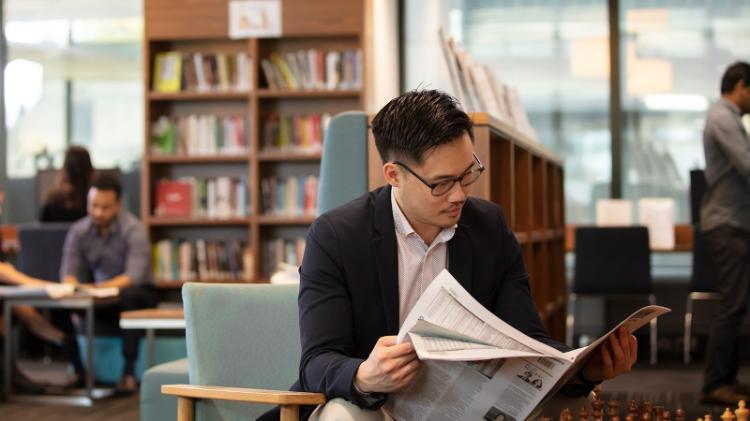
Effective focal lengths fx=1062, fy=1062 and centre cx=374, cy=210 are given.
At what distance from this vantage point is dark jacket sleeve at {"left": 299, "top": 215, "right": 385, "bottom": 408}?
186 centimetres

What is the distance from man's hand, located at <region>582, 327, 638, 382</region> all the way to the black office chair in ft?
14.0

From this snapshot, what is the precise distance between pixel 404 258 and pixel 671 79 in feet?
18.0

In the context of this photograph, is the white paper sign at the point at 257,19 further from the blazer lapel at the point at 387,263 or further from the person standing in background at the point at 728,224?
the blazer lapel at the point at 387,263

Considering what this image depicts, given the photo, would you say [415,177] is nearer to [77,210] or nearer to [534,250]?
[534,250]

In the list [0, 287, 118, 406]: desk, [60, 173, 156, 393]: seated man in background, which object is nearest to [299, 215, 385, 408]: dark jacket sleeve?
[0, 287, 118, 406]: desk

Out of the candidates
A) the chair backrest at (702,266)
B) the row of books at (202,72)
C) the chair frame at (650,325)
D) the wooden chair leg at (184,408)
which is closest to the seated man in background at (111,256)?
the row of books at (202,72)

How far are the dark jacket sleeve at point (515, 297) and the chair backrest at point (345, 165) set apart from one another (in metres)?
0.79

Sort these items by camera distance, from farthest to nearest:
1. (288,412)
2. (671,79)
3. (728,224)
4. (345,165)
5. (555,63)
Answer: (555,63)
(671,79)
(728,224)
(345,165)
(288,412)

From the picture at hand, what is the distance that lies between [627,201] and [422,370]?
17.8 feet

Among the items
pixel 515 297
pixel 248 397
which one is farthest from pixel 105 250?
pixel 515 297

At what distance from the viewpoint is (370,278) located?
2.06 meters

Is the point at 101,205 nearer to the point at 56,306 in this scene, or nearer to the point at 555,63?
the point at 56,306

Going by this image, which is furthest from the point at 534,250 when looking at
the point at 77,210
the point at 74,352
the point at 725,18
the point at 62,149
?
the point at 62,149

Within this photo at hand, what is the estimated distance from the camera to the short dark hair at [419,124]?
6.50 ft
